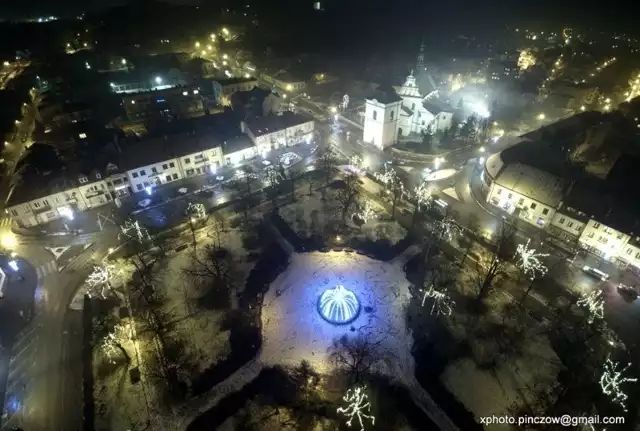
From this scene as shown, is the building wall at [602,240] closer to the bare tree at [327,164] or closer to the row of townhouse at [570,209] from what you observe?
the row of townhouse at [570,209]

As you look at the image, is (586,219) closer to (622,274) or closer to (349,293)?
(622,274)

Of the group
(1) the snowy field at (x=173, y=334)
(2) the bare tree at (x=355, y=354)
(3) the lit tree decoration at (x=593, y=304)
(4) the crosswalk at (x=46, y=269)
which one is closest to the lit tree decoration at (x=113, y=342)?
(1) the snowy field at (x=173, y=334)

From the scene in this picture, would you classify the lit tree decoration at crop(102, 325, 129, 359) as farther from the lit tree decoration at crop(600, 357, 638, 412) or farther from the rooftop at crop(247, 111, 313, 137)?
the lit tree decoration at crop(600, 357, 638, 412)

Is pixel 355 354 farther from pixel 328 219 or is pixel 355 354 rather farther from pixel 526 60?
pixel 526 60

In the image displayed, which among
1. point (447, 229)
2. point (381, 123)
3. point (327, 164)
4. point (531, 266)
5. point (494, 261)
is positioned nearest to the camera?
point (494, 261)

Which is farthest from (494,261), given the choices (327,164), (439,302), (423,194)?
(327,164)

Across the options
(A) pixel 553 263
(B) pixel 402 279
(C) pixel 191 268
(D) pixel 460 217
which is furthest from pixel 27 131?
(A) pixel 553 263
